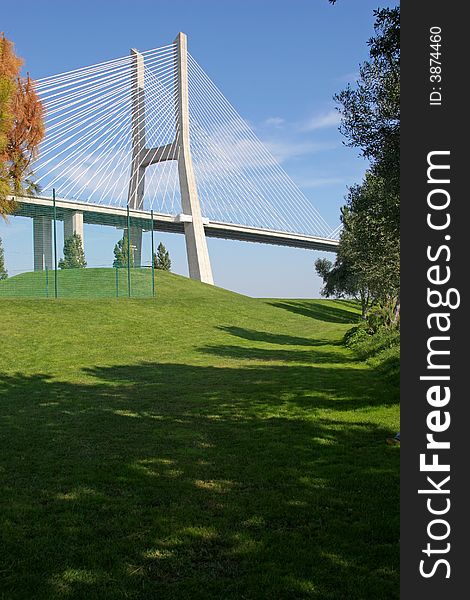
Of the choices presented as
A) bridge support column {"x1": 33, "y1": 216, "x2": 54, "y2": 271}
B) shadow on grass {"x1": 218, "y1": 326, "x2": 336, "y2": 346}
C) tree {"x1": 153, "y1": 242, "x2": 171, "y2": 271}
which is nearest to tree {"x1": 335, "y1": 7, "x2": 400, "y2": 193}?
shadow on grass {"x1": 218, "y1": 326, "x2": 336, "y2": 346}

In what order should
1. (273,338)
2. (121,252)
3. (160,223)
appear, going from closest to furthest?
(273,338), (121,252), (160,223)

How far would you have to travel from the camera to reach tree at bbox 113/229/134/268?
101 ft

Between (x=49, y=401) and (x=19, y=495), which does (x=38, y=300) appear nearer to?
(x=49, y=401)

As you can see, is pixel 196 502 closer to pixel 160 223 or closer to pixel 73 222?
pixel 73 222

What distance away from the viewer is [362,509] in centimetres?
512

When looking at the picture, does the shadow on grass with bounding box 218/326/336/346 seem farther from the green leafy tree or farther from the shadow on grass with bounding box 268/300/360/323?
the shadow on grass with bounding box 268/300/360/323

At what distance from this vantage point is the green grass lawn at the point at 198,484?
3950 mm

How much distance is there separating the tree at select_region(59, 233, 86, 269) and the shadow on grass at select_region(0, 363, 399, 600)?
1964cm

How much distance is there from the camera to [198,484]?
19.3 feet

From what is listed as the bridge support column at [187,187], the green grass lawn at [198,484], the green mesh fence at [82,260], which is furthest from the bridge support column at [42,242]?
the bridge support column at [187,187]

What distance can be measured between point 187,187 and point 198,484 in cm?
4034

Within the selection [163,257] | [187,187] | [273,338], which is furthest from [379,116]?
[163,257]

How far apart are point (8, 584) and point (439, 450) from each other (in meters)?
2.97

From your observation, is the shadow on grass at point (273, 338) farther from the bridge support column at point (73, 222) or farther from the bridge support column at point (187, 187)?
the bridge support column at point (187, 187)
